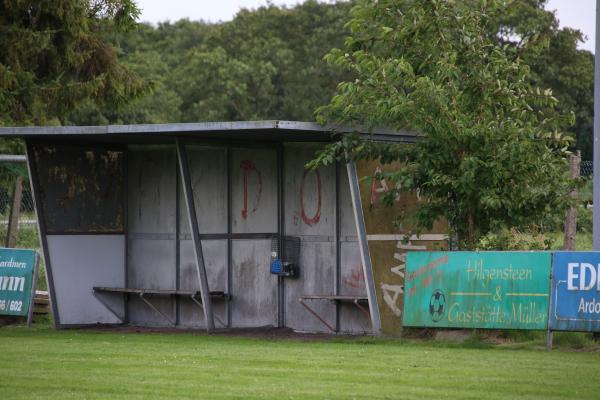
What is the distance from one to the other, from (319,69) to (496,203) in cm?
4795

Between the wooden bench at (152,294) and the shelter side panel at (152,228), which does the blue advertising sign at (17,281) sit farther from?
the shelter side panel at (152,228)

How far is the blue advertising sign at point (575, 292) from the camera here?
14211mm

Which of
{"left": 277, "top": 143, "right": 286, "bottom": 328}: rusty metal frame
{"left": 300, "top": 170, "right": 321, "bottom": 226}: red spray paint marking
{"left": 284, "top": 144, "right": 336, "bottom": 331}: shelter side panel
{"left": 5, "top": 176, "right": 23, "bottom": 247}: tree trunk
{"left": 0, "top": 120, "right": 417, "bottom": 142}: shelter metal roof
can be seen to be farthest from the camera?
{"left": 5, "top": 176, "right": 23, "bottom": 247}: tree trunk

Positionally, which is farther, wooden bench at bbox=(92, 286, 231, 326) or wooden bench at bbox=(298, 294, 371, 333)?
wooden bench at bbox=(92, 286, 231, 326)

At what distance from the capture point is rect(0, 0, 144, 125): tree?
2348 centimetres

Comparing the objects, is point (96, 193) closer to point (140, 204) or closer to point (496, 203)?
point (140, 204)

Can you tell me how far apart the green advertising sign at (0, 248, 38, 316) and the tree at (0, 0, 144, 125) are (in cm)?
496

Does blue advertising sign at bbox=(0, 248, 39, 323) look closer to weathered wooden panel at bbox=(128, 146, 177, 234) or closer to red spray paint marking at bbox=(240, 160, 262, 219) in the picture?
weathered wooden panel at bbox=(128, 146, 177, 234)

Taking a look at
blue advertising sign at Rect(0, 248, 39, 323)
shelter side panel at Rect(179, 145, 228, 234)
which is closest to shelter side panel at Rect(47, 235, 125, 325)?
blue advertising sign at Rect(0, 248, 39, 323)

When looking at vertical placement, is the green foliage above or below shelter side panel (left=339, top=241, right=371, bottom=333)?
above

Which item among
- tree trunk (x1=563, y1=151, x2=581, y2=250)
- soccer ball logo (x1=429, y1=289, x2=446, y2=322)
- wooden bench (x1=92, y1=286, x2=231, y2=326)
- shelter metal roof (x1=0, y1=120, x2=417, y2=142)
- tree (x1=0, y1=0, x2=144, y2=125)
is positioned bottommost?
wooden bench (x1=92, y1=286, x2=231, y2=326)

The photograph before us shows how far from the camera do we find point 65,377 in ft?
38.8

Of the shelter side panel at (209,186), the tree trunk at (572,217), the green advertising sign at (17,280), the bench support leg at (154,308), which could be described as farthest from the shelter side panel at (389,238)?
the green advertising sign at (17,280)

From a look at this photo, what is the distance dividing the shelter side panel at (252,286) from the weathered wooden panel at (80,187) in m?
2.23
